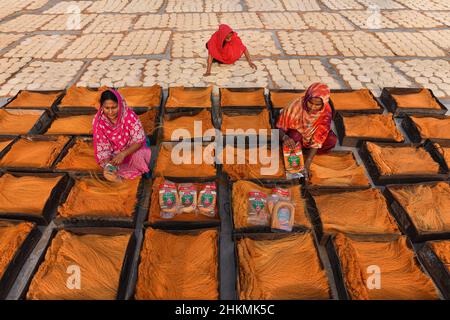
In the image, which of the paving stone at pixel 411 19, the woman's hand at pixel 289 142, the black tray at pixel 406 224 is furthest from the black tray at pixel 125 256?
the paving stone at pixel 411 19

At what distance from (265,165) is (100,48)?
538 cm

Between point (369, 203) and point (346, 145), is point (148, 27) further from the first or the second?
point (369, 203)

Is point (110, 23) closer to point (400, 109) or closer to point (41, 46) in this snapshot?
point (41, 46)

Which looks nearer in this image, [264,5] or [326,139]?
[326,139]

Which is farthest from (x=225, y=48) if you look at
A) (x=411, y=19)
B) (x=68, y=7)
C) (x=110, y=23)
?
(x=68, y=7)

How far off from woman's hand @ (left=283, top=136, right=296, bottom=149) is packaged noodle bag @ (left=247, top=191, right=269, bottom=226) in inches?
32.5

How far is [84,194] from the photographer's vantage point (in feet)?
9.71

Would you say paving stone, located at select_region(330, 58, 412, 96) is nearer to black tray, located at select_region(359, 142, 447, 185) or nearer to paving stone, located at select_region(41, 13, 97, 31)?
black tray, located at select_region(359, 142, 447, 185)

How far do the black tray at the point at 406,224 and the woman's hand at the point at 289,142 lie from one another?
1.09m

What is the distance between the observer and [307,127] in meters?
3.32

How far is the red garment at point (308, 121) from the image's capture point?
3232mm

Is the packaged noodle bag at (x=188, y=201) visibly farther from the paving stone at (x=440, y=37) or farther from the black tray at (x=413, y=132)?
the paving stone at (x=440, y=37)

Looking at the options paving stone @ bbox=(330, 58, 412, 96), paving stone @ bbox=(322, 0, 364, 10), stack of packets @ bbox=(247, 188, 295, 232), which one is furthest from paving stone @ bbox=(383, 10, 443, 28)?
stack of packets @ bbox=(247, 188, 295, 232)

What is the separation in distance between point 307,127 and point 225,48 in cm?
301
